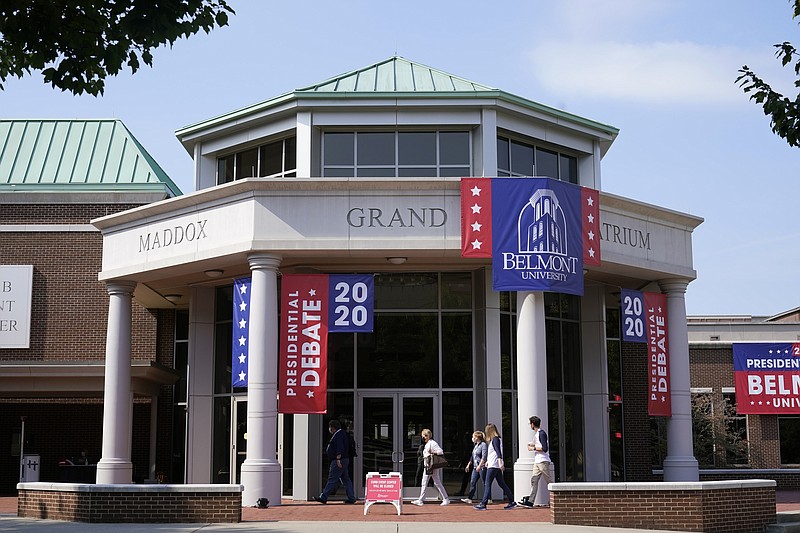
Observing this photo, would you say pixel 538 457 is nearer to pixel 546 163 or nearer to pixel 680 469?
pixel 680 469

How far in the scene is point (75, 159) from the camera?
3119cm

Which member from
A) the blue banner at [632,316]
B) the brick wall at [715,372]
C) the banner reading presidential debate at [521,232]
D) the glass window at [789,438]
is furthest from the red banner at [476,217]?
the glass window at [789,438]

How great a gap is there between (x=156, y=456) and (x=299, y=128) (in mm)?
11637

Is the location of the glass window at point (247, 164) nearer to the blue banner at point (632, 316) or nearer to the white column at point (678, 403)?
the blue banner at point (632, 316)

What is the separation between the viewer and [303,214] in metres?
21.0

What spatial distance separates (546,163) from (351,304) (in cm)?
760

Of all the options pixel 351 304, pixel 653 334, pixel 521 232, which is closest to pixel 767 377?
pixel 653 334

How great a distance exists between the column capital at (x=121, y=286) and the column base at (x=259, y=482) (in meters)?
6.30

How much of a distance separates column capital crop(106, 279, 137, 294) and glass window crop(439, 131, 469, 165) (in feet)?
26.3

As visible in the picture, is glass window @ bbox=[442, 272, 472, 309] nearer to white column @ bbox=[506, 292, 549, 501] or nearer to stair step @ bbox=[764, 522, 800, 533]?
white column @ bbox=[506, 292, 549, 501]

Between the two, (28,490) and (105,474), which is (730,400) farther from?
(28,490)

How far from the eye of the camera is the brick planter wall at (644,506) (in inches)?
654

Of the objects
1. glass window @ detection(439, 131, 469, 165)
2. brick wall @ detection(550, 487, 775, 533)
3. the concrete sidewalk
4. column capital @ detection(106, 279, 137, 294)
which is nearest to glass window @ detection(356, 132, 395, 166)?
glass window @ detection(439, 131, 469, 165)

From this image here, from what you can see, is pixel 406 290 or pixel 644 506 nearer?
pixel 644 506
